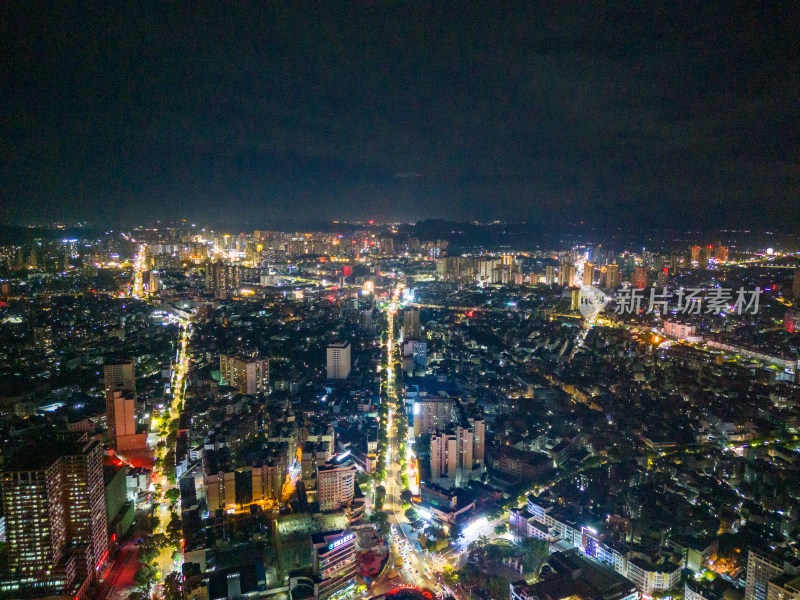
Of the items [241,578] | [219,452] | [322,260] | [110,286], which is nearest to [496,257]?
[322,260]

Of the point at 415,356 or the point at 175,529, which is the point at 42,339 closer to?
the point at 175,529

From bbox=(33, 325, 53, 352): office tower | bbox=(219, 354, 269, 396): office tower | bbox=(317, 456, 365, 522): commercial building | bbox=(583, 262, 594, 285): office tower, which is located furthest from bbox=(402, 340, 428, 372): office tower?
bbox=(583, 262, 594, 285): office tower

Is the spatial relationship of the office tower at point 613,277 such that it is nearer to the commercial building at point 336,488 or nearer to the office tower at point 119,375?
the commercial building at point 336,488

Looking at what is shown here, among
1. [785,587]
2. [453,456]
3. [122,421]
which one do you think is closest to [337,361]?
[122,421]

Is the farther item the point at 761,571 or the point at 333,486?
the point at 333,486

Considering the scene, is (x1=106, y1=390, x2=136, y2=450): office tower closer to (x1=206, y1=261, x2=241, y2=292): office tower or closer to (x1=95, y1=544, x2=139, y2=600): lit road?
(x1=95, y1=544, x2=139, y2=600): lit road

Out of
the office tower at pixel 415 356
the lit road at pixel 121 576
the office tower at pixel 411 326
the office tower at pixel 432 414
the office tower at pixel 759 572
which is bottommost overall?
the lit road at pixel 121 576

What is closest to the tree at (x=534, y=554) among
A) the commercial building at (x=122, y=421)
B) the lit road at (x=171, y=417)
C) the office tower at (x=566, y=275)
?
the lit road at (x=171, y=417)
